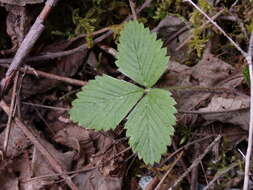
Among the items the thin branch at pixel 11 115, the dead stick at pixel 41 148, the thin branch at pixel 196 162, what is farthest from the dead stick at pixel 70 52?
the thin branch at pixel 196 162

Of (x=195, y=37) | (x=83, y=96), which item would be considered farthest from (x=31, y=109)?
(x=195, y=37)

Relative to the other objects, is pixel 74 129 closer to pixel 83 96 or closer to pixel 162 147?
pixel 83 96

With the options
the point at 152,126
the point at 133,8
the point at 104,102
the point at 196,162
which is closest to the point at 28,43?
the point at 104,102

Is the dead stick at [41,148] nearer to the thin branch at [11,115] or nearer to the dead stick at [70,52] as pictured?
the thin branch at [11,115]

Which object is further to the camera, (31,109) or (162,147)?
(31,109)

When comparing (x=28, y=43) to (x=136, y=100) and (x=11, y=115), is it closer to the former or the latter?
(x=11, y=115)

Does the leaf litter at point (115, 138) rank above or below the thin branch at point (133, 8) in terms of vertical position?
below

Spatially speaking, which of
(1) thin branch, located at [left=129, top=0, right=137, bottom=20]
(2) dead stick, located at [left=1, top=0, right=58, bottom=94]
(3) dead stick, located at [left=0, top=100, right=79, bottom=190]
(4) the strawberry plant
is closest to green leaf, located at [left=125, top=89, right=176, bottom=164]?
(4) the strawberry plant
